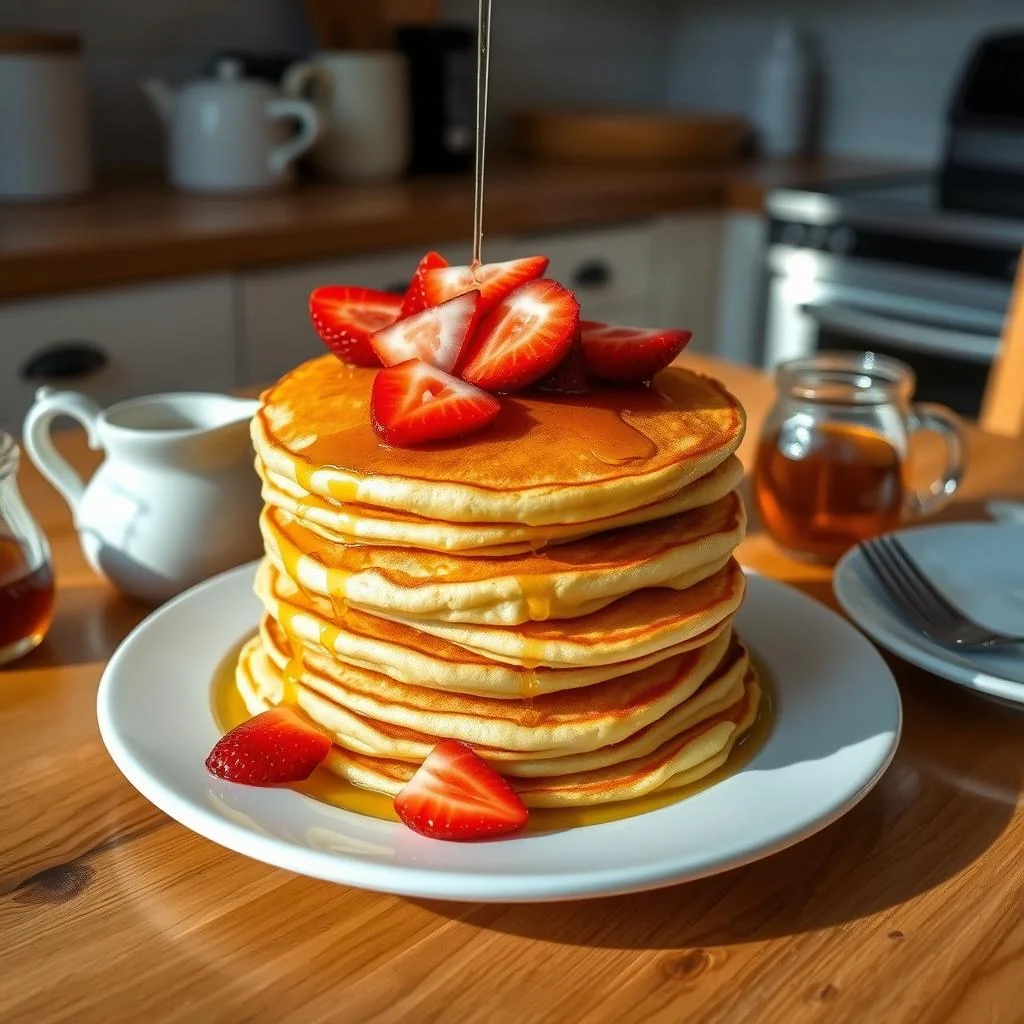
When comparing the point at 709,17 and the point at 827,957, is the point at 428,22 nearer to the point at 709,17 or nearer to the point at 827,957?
the point at 709,17

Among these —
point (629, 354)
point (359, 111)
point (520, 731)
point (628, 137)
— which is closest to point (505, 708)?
point (520, 731)

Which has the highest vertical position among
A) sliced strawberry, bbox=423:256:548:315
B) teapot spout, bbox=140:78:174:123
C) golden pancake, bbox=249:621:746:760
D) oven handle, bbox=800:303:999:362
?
teapot spout, bbox=140:78:174:123

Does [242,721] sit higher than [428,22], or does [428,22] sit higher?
[428,22]

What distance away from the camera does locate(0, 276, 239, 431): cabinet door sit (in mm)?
1734

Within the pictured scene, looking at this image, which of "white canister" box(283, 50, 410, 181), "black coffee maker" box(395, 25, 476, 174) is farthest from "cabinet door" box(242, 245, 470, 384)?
"black coffee maker" box(395, 25, 476, 174)

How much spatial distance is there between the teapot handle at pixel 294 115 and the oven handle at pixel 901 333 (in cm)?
109

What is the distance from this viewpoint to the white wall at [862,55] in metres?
3.05

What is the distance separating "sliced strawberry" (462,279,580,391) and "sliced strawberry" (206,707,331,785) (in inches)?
8.5

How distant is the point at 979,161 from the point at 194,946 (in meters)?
2.74

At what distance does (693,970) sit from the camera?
533mm

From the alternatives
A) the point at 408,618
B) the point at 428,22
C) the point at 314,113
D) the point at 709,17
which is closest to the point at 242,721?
the point at 408,618

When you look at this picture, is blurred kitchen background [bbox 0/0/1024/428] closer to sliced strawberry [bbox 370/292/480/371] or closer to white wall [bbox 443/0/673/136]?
white wall [bbox 443/0/673/136]

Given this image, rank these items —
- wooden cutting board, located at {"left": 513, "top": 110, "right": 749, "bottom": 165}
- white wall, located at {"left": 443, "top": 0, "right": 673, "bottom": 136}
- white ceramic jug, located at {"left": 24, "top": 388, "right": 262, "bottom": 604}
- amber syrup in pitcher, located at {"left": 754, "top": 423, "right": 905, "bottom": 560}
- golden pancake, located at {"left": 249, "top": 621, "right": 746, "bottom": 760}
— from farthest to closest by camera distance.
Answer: white wall, located at {"left": 443, "top": 0, "right": 673, "bottom": 136}
wooden cutting board, located at {"left": 513, "top": 110, "right": 749, "bottom": 165}
amber syrup in pitcher, located at {"left": 754, "top": 423, "right": 905, "bottom": 560}
white ceramic jug, located at {"left": 24, "top": 388, "right": 262, "bottom": 604}
golden pancake, located at {"left": 249, "top": 621, "right": 746, "bottom": 760}

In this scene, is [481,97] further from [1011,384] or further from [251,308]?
[251,308]
